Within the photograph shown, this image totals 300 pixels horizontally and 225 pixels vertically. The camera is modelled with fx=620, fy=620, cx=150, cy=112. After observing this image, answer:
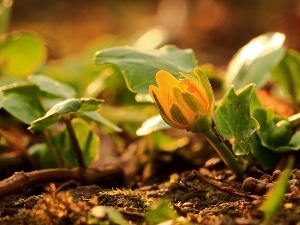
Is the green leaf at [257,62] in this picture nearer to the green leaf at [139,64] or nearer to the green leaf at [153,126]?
the green leaf at [139,64]

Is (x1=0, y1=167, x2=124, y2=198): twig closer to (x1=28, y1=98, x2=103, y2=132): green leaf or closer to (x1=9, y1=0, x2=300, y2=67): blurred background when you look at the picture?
(x1=28, y1=98, x2=103, y2=132): green leaf

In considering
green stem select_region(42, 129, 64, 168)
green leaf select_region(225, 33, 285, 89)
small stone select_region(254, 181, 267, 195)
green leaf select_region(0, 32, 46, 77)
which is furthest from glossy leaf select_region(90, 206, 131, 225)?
green leaf select_region(0, 32, 46, 77)

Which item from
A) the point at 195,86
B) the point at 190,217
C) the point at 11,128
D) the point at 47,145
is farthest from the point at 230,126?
the point at 11,128

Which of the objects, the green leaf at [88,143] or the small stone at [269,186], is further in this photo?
the green leaf at [88,143]

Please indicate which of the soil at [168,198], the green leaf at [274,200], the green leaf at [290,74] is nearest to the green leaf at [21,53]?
the soil at [168,198]

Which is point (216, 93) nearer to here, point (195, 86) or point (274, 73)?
point (274, 73)
